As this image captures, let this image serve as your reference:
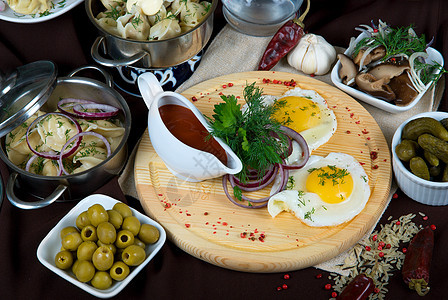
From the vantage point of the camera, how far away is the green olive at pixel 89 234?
2.32 metres

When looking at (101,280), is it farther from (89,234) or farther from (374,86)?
(374,86)

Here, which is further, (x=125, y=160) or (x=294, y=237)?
(x=125, y=160)

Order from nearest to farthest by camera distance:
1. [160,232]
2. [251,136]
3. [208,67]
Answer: [160,232] → [251,136] → [208,67]

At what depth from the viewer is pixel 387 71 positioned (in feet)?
9.96

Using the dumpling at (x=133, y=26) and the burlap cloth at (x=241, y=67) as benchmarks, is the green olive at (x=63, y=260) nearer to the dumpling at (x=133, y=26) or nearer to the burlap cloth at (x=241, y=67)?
the burlap cloth at (x=241, y=67)

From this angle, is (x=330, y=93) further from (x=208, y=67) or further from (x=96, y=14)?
(x=96, y=14)

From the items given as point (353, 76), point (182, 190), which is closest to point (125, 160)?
point (182, 190)

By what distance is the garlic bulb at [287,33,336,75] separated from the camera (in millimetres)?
3250

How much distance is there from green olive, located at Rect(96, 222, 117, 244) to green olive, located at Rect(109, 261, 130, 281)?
116mm

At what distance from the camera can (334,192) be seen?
100 inches

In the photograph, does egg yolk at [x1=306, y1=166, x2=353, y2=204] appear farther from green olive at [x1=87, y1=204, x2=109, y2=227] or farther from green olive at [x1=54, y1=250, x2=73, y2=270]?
green olive at [x1=54, y1=250, x2=73, y2=270]

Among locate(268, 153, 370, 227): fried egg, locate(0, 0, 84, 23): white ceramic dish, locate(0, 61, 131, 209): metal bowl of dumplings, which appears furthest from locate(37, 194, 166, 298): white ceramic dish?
locate(0, 0, 84, 23): white ceramic dish

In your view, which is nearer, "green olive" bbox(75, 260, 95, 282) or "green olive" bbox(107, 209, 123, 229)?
"green olive" bbox(75, 260, 95, 282)

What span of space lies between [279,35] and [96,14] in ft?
3.95
